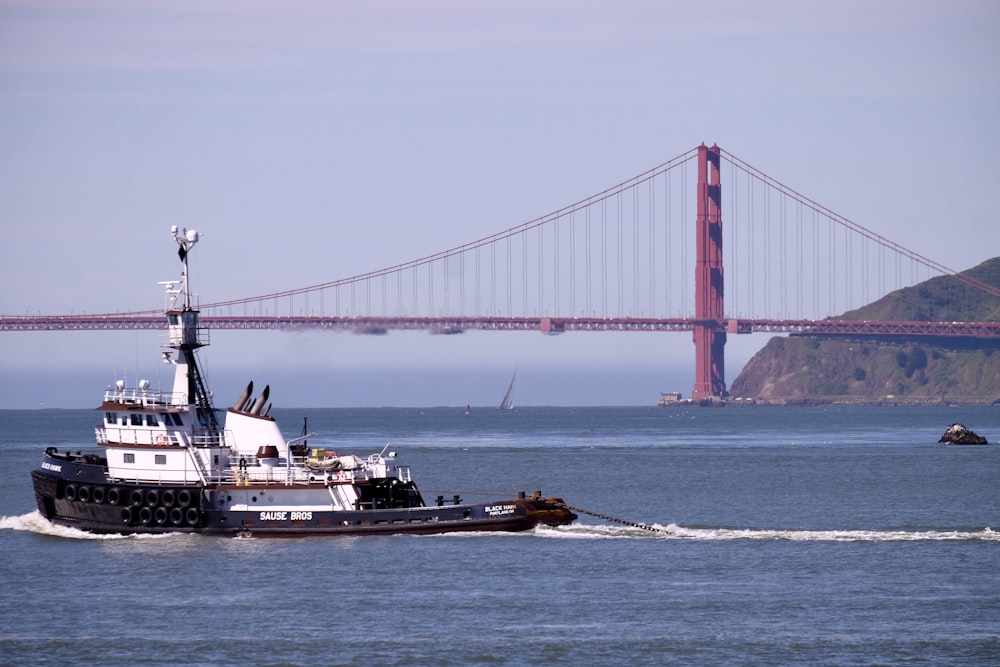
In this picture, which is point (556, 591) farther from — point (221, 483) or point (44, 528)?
point (44, 528)

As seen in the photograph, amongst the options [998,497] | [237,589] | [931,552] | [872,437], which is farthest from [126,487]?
[872,437]

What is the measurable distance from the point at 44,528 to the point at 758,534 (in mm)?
22904

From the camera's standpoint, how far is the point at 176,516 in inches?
1965

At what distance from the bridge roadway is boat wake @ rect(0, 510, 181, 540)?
318ft

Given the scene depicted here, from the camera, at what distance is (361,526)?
4962 centimetres

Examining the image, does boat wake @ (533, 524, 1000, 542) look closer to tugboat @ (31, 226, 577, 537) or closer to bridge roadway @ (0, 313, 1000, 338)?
tugboat @ (31, 226, 577, 537)

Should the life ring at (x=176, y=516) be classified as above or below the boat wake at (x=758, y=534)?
above

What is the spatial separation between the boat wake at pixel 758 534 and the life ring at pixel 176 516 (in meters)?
10.8

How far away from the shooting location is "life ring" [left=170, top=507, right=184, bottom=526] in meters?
49.8

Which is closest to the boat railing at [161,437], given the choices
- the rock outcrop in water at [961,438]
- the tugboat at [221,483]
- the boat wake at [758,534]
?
the tugboat at [221,483]

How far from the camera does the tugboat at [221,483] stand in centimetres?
4978

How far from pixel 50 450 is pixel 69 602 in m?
14.3

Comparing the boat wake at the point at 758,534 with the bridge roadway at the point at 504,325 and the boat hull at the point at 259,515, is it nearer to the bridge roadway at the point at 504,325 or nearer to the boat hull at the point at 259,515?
the boat hull at the point at 259,515

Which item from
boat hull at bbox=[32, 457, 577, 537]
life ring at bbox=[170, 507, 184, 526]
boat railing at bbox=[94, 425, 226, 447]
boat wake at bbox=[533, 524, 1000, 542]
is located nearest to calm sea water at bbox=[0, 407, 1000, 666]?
boat wake at bbox=[533, 524, 1000, 542]
